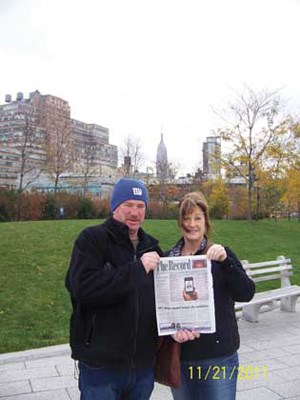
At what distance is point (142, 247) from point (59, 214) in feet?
69.8

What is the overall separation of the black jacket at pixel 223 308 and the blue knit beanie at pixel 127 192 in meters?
0.59

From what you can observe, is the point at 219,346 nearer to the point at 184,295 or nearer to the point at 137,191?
the point at 184,295

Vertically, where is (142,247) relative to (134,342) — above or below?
above

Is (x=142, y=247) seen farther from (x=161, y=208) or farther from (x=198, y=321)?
(x=161, y=208)

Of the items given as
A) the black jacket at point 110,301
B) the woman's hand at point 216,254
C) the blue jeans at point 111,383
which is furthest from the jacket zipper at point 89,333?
the woman's hand at point 216,254

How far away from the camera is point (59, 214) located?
2338 centimetres

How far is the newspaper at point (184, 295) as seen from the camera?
248 centimetres

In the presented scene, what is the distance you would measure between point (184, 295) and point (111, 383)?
0.62m

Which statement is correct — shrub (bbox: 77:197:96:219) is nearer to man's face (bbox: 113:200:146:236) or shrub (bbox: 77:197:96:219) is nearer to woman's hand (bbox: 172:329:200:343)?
man's face (bbox: 113:200:146:236)

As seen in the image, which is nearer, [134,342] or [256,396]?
[134,342]

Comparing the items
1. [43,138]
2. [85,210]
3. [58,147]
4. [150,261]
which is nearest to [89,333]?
[150,261]

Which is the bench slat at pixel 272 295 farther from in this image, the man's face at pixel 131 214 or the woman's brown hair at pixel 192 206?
the man's face at pixel 131 214

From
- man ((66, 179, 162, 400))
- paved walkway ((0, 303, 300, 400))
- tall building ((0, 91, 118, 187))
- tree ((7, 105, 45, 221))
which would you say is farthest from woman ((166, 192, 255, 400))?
tall building ((0, 91, 118, 187))

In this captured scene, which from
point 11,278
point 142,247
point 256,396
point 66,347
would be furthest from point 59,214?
point 142,247
